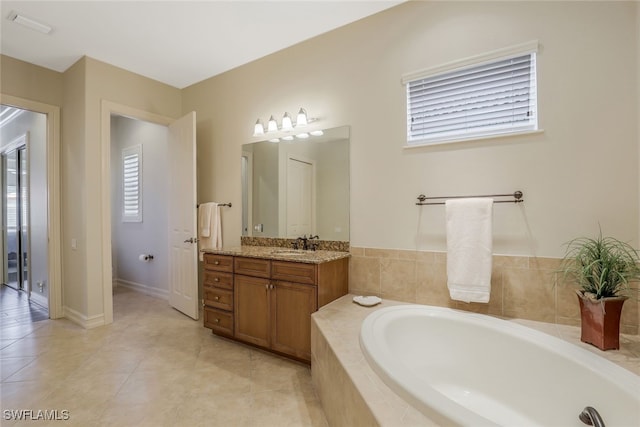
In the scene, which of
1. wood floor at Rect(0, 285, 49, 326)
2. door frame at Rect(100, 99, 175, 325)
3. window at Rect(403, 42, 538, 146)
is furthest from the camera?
wood floor at Rect(0, 285, 49, 326)

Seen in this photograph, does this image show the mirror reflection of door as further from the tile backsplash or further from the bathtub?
the bathtub

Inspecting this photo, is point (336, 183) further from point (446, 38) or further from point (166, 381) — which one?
point (166, 381)

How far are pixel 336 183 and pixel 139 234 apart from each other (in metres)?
3.50

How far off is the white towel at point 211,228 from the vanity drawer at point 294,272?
1253 mm

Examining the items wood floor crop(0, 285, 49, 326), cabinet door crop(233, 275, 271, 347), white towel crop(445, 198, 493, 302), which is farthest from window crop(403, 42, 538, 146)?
wood floor crop(0, 285, 49, 326)

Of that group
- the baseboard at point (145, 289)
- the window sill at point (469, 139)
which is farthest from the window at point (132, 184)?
the window sill at point (469, 139)

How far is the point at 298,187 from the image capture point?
9.05 feet

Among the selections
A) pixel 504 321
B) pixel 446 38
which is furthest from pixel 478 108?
pixel 504 321

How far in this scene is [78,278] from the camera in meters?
3.09

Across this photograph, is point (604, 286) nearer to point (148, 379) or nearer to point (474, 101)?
point (474, 101)

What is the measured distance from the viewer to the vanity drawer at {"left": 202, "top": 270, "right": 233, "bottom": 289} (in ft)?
8.40

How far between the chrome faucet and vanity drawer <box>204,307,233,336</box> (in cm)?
231

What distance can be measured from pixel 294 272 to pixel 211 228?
59.7 inches

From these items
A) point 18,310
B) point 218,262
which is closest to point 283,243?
point 218,262
